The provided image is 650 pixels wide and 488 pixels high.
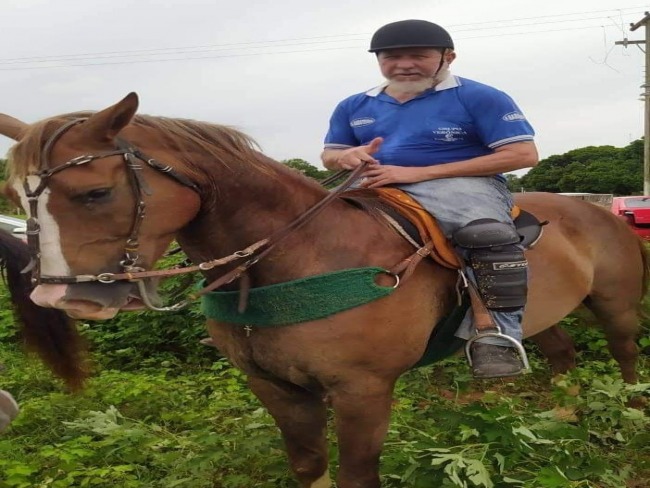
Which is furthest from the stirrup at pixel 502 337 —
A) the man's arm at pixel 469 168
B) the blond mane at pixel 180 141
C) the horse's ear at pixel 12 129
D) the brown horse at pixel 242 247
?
the horse's ear at pixel 12 129

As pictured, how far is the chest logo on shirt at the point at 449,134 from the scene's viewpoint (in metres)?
2.90

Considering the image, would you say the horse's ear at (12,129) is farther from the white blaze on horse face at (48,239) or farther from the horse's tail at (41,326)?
the horse's tail at (41,326)

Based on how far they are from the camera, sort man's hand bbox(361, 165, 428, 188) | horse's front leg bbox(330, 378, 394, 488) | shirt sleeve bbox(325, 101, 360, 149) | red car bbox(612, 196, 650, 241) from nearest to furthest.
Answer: horse's front leg bbox(330, 378, 394, 488)
man's hand bbox(361, 165, 428, 188)
shirt sleeve bbox(325, 101, 360, 149)
red car bbox(612, 196, 650, 241)

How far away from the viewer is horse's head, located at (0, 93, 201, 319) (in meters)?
1.93

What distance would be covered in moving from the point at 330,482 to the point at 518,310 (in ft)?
3.94


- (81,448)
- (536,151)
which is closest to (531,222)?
(536,151)

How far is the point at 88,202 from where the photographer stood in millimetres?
1959

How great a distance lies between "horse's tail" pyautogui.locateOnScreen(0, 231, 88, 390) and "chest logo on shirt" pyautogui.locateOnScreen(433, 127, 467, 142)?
7.17ft

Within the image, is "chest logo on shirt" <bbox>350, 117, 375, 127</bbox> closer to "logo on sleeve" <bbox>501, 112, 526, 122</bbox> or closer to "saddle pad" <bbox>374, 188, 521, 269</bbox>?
"saddle pad" <bbox>374, 188, 521, 269</bbox>

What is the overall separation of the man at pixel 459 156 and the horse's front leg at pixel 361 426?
509mm

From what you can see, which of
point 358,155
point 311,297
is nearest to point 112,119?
point 311,297

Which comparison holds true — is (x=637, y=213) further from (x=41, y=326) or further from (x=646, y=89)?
(x=646, y=89)

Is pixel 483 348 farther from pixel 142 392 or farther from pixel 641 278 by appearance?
pixel 142 392

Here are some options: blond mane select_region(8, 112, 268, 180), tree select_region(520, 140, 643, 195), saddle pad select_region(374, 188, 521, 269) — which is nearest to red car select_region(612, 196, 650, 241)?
saddle pad select_region(374, 188, 521, 269)
